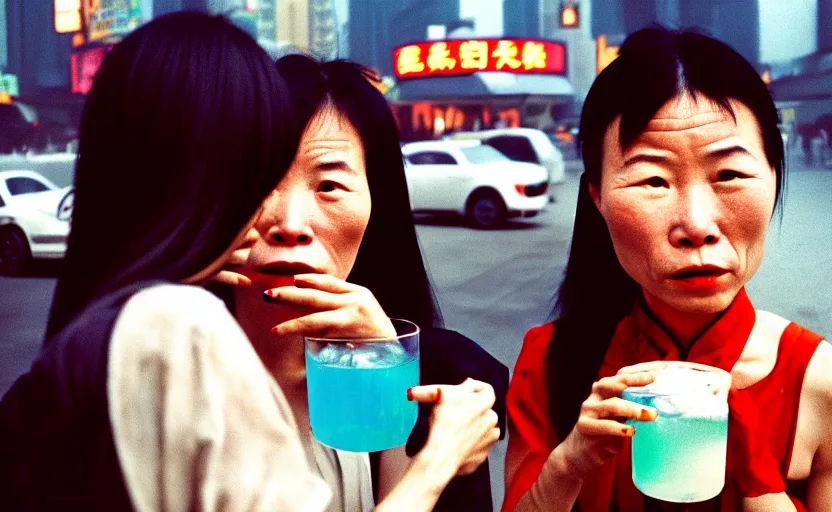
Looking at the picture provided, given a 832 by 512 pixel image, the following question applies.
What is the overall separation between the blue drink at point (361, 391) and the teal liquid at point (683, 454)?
0.32m

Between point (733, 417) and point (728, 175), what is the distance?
353 mm

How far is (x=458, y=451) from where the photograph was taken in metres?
1.08

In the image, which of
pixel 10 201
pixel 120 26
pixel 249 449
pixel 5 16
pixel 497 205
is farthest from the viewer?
pixel 497 205

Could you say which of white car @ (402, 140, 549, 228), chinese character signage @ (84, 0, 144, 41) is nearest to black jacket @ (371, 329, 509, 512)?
chinese character signage @ (84, 0, 144, 41)

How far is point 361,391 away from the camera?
1.02m

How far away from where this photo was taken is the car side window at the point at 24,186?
18.2 ft

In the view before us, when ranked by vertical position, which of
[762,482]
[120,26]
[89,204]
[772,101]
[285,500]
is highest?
[120,26]

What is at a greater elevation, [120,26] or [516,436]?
[120,26]

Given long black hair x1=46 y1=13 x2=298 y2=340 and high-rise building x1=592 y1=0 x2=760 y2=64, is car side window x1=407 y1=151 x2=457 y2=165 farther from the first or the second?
long black hair x1=46 y1=13 x2=298 y2=340

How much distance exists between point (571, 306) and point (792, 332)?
36 centimetres

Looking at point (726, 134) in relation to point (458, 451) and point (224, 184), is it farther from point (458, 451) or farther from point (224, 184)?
point (224, 184)

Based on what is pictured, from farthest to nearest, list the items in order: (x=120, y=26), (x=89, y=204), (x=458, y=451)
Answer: (x=120, y=26), (x=458, y=451), (x=89, y=204)

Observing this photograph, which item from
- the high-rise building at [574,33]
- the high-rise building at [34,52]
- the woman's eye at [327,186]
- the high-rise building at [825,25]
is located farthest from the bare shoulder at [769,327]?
the high-rise building at [34,52]

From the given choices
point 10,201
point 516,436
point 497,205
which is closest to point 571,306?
point 516,436
